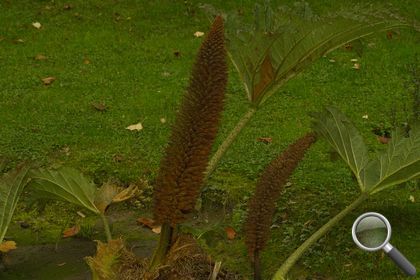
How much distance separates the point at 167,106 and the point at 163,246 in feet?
9.98

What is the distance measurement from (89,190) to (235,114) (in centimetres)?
255

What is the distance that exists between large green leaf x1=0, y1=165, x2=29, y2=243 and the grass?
0.78m

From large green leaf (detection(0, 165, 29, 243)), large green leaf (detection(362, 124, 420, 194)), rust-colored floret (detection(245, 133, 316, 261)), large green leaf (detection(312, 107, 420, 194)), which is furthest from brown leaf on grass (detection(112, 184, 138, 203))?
large green leaf (detection(362, 124, 420, 194))

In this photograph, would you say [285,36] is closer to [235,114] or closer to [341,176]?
[341,176]

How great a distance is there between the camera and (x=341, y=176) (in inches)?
180

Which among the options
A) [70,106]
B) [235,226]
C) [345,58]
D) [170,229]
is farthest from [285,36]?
[345,58]

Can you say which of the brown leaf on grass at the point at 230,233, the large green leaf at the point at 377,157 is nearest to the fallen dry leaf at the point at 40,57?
the brown leaf on grass at the point at 230,233

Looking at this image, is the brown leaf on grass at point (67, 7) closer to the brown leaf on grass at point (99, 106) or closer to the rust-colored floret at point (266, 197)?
the brown leaf on grass at point (99, 106)

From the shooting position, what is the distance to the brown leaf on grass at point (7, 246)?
3770 mm

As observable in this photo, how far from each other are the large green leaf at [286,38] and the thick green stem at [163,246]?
0.71 meters

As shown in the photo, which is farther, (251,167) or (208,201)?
(251,167)

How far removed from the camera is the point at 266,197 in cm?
288

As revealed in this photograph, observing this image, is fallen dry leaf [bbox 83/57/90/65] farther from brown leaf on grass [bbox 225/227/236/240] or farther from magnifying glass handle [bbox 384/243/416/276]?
magnifying glass handle [bbox 384/243/416/276]

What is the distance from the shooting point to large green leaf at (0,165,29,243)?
115 inches
